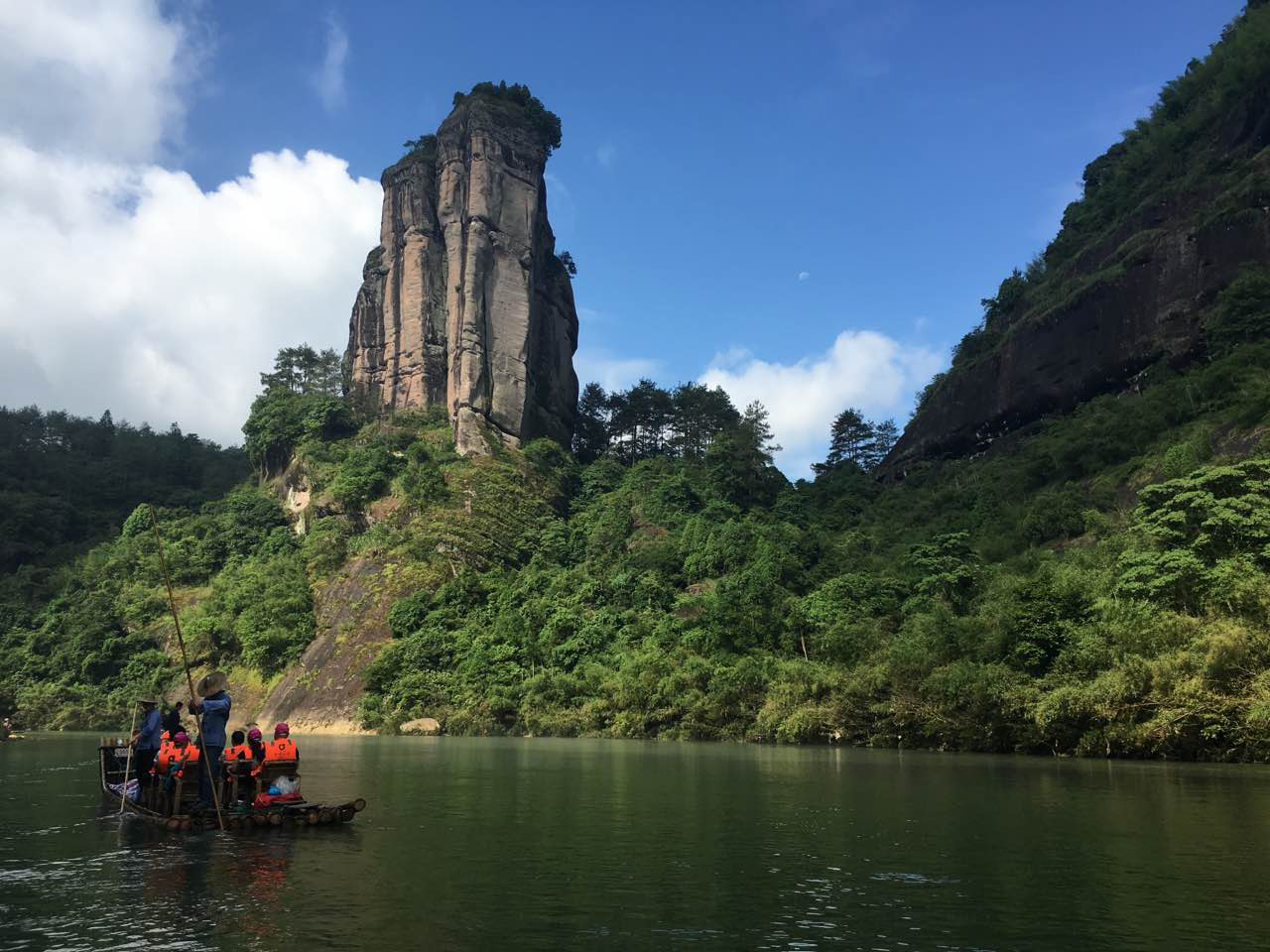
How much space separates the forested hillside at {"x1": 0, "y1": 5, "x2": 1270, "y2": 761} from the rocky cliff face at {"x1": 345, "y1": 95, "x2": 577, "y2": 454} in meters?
4.64

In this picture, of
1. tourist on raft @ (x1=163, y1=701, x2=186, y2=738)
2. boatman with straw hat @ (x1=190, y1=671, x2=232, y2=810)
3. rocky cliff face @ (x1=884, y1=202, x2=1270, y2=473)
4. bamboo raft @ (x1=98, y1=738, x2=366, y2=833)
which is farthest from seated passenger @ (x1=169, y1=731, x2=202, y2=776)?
rocky cliff face @ (x1=884, y1=202, x2=1270, y2=473)

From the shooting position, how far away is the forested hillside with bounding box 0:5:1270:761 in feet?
107

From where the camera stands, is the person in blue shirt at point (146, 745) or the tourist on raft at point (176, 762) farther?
the person in blue shirt at point (146, 745)

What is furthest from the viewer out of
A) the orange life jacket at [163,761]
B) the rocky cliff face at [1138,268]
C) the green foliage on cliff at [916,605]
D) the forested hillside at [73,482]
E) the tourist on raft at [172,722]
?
the forested hillside at [73,482]

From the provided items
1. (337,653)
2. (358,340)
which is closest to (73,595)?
(337,653)

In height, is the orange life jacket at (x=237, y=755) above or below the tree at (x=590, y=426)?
below

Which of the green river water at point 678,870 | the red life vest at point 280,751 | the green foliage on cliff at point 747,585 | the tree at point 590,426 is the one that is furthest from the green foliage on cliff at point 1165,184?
the red life vest at point 280,751

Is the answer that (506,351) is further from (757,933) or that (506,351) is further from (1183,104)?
(757,933)

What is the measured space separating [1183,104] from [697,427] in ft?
185

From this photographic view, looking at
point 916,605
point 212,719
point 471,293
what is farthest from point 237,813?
point 471,293

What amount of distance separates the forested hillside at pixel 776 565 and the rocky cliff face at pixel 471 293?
15.2 feet

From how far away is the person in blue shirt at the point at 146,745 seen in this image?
20328 millimetres

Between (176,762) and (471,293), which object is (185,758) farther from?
(471,293)

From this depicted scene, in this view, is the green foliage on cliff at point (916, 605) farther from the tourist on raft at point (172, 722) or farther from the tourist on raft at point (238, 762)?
the tourist on raft at point (172, 722)
